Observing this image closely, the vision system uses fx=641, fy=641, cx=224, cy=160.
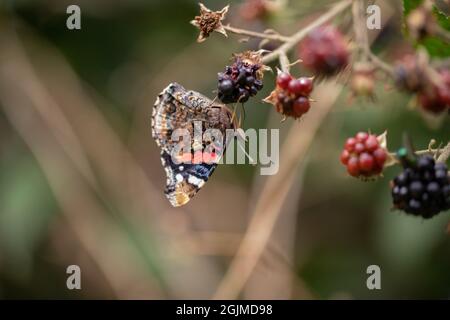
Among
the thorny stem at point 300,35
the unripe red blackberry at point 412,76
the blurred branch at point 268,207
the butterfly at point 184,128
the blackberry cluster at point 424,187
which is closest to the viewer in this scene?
the unripe red blackberry at point 412,76

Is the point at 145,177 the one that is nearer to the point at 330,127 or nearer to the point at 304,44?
the point at 330,127

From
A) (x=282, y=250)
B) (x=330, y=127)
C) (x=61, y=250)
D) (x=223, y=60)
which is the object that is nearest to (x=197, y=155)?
(x=330, y=127)

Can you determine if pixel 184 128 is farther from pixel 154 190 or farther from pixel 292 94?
pixel 154 190

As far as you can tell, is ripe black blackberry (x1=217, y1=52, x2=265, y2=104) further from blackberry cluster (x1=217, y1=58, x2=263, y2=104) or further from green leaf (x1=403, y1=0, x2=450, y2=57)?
green leaf (x1=403, y1=0, x2=450, y2=57)

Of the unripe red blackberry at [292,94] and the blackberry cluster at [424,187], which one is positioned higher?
the unripe red blackberry at [292,94]

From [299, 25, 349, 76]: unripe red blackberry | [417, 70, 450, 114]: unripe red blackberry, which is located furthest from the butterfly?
[417, 70, 450, 114]: unripe red blackberry

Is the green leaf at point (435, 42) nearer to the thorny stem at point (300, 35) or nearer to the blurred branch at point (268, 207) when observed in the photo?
the thorny stem at point (300, 35)

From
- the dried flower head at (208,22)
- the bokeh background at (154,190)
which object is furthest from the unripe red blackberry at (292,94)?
the bokeh background at (154,190)
